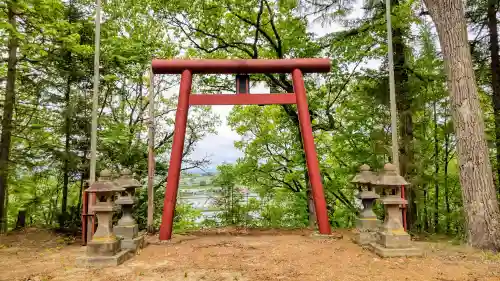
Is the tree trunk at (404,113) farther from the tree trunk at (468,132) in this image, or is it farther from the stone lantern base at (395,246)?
the stone lantern base at (395,246)

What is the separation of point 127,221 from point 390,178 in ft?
14.1

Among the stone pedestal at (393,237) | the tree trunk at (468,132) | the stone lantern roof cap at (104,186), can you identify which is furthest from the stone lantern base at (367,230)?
the stone lantern roof cap at (104,186)

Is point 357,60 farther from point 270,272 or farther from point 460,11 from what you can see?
point 270,272

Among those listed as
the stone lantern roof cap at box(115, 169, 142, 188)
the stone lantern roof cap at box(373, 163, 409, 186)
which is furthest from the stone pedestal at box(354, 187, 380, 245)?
the stone lantern roof cap at box(115, 169, 142, 188)

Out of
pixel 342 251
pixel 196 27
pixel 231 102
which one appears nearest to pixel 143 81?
pixel 196 27

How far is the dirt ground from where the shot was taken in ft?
11.7

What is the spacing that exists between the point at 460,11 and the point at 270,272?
17.0 ft

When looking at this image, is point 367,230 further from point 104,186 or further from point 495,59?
point 495,59

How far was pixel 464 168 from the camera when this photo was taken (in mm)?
4867

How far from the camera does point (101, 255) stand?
4.14 metres

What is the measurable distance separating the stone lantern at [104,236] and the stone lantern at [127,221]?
23 cm

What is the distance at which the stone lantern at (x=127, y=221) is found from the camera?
482 centimetres

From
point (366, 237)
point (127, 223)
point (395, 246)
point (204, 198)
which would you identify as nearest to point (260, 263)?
point (395, 246)

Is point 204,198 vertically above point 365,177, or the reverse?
point 365,177
